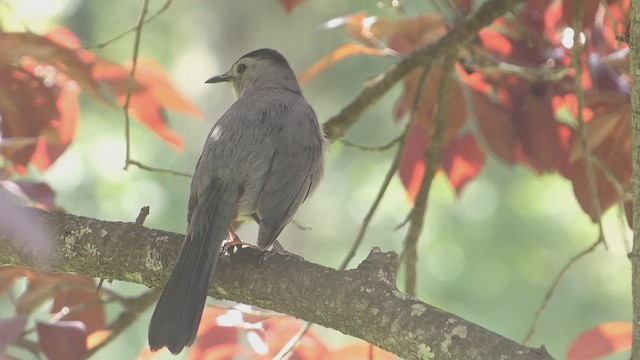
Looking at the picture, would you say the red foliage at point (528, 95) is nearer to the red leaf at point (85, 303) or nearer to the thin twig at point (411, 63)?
the thin twig at point (411, 63)

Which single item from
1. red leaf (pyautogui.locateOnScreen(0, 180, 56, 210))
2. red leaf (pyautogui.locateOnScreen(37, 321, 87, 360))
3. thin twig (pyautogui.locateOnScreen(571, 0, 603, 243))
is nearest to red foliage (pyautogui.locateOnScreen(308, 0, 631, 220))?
thin twig (pyautogui.locateOnScreen(571, 0, 603, 243))

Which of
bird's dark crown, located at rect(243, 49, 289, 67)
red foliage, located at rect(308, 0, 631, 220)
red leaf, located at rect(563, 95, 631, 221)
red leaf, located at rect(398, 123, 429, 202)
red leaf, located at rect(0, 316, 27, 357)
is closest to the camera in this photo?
red leaf, located at rect(0, 316, 27, 357)

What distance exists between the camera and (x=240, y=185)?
3311 mm

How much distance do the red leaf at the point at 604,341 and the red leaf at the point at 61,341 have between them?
1.47m

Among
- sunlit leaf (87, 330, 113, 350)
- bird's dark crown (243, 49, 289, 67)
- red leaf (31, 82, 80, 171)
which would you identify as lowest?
sunlit leaf (87, 330, 113, 350)

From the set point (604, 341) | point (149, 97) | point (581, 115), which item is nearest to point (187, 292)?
point (149, 97)

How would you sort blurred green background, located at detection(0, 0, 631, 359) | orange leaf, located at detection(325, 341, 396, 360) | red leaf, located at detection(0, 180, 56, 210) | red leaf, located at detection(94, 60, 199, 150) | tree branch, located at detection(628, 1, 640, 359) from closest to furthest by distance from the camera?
tree branch, located at detection(628, 1, 640, 359)
red leaf, located at detection(0, 180, 56, 210)
orange leaf, located at detection(325, 341, 396, 360)
red leaf, located at detection(94, 60, 199, 150)
blurred green background, located at detection(0, 0, 631, 359)

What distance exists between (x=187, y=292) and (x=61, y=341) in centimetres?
37

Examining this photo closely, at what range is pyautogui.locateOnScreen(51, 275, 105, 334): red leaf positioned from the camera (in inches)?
124

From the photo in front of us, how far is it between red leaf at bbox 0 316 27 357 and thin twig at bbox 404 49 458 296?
1588 mm

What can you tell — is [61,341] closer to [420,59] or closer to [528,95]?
[420,59]

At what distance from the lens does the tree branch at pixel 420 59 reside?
3.61 metres

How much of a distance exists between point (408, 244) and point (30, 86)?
4.95 ft

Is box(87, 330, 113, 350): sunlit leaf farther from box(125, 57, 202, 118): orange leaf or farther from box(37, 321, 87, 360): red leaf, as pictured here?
box(125, 57, 202, 118): orange leaf
